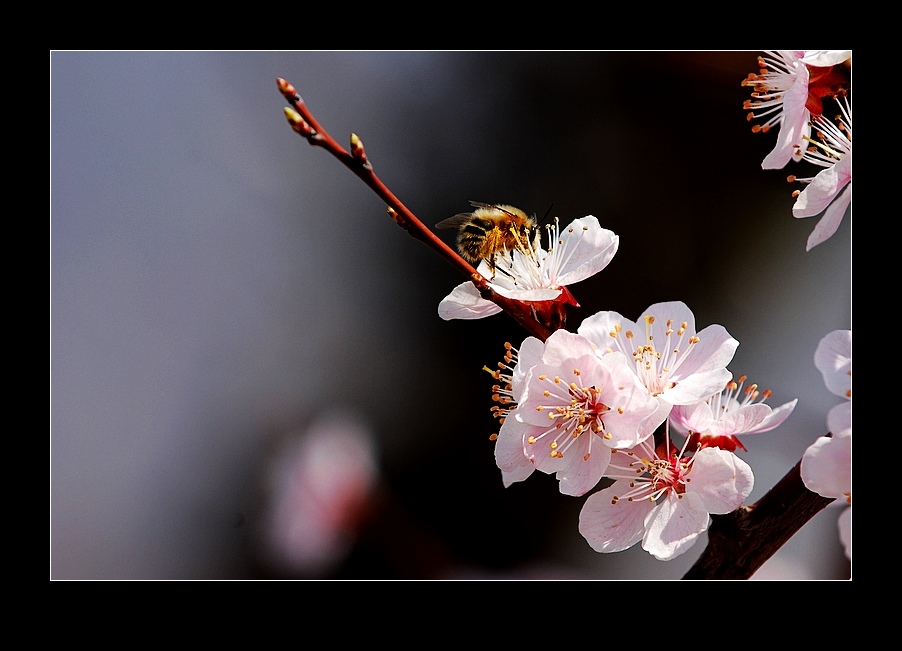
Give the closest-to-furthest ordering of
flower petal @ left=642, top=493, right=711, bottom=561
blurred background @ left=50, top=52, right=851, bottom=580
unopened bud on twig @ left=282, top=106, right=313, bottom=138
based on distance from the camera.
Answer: unopened bud on twig @ left=282, top=106, right=313, bottom=138, flower petal @ left=642, top=493, right=711, bottom=561, blurred background @ left=50, top=52, right=851, bottom=580

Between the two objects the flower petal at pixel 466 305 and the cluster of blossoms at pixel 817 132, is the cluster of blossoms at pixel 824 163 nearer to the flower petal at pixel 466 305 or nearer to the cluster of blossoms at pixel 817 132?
the cluster of blossoms at pixel 817 132

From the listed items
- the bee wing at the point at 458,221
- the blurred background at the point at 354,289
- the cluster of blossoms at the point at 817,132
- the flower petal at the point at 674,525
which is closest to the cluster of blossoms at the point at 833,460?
Result: the flower petal at the point at 674,525

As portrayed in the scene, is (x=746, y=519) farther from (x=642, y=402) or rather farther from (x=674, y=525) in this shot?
(x=642, y=402)

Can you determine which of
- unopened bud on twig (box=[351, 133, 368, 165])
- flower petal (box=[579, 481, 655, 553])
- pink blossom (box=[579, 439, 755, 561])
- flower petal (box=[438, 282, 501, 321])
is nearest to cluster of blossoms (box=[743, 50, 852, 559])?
pink blossom (box=[579, 439, 755, 561])

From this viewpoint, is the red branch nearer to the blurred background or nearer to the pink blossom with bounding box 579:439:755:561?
the pink blossom with bounding box 579:439:755:561

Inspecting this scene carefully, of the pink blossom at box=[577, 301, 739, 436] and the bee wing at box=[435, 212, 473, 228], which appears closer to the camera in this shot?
the pink blossom at box=[577, 301, 739, 436]
